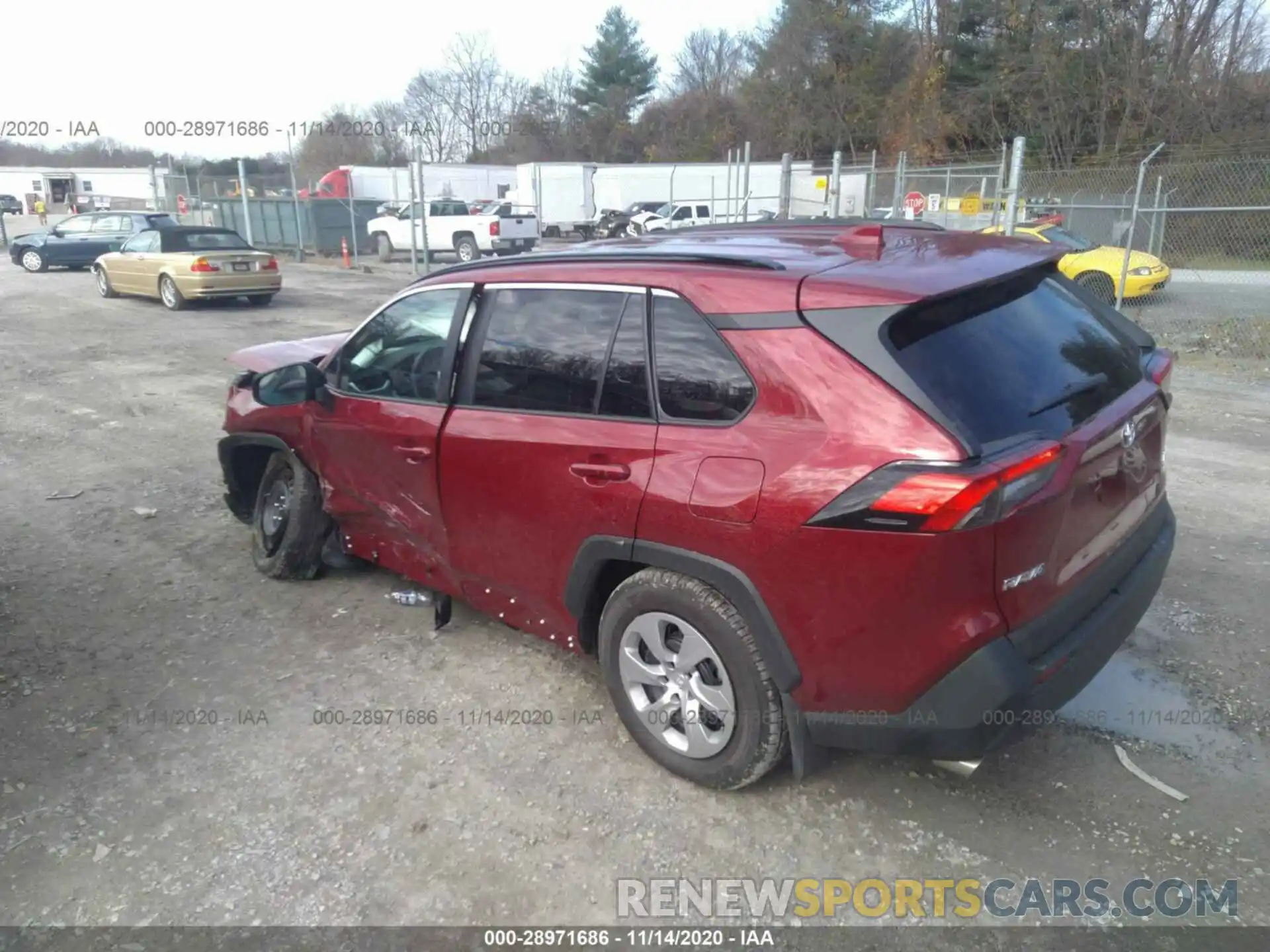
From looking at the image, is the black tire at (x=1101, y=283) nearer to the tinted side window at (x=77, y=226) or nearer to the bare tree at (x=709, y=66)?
the tinted side window at (x=77, y=226)

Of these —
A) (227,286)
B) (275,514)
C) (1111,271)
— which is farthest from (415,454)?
(227,286)

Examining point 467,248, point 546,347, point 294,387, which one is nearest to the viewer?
point 546,347

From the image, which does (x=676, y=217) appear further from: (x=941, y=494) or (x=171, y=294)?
(x=941, y=494)

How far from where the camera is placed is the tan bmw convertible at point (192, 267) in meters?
15.8

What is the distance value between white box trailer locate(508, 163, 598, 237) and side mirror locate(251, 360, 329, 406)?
32.2 meters

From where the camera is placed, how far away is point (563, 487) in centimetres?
326

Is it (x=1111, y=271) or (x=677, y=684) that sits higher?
(x=1111, y=271)

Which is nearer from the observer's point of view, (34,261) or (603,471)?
(603,471)

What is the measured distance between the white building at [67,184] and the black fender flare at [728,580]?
5861 centimetres

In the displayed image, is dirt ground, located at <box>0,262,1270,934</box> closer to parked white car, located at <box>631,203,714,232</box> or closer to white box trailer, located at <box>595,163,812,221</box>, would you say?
parked white car, located at <box>631,203,714,232</box>

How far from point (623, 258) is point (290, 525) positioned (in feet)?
8.13

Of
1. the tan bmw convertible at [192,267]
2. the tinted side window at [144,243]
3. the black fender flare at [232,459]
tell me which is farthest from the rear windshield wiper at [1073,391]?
the tinted side window at [144,243]

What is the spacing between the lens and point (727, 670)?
2947 mm

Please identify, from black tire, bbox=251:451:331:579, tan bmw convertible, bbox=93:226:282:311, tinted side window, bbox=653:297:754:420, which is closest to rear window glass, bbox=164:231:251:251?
tan bmw convertible, bbox=93:226:282:311
